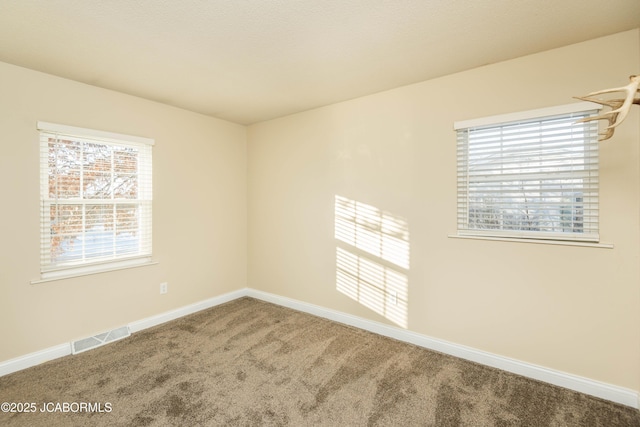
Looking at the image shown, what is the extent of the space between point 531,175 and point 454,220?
67 cm

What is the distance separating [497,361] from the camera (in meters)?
2.40

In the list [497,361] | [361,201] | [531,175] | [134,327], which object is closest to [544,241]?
[531,175]

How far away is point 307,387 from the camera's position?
2160mm

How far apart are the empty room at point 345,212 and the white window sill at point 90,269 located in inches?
0.8

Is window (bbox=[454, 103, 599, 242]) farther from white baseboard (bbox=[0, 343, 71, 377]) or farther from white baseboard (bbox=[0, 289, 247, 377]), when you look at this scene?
white baseboard (bbox=[0, 343, 71, 377])

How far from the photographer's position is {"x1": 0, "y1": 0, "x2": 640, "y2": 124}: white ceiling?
5.66 ft

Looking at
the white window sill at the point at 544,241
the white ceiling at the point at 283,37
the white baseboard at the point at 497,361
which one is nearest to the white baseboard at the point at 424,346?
the white baseboard at the point at 497,361

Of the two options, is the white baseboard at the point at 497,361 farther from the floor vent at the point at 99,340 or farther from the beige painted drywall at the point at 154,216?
the floor vent at the point at 99,340

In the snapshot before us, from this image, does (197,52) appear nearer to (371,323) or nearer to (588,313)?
(371,323)

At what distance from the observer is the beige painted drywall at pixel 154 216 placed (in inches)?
94.1

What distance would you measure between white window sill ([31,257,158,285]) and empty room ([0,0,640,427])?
2 cm

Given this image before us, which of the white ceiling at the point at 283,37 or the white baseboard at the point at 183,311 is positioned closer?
the white ceiling at the point at 283,37

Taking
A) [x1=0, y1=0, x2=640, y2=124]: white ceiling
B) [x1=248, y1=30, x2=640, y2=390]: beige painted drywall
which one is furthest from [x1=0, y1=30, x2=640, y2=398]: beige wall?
[x1=0, y1=0, x2=640, y2=124]: white ceiling

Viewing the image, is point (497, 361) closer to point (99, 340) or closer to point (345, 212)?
point (345, 212)
